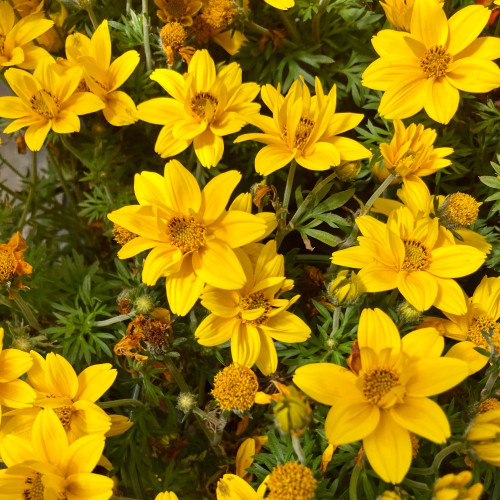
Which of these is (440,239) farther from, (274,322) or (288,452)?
(288,452)

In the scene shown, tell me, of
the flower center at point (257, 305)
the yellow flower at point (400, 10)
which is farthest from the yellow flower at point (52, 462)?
the yellow flower at point (400, 10)

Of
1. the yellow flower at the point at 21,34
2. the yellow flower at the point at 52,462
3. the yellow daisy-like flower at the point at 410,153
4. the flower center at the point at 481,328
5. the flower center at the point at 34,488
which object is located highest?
the yellow flower at the point at 21,34

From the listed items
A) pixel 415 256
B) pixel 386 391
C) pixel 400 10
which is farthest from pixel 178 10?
pixel 386 391

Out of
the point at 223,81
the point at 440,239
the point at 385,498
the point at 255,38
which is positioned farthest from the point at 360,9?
the point at 385,498

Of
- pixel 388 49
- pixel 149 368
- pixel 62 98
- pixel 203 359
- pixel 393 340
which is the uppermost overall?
pixel 388 49

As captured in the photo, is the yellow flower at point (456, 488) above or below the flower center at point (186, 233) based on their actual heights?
below

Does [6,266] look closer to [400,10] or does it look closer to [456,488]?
[456,488]

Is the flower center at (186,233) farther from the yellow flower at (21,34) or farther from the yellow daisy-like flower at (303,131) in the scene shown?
the yellow flower at (21,34)
